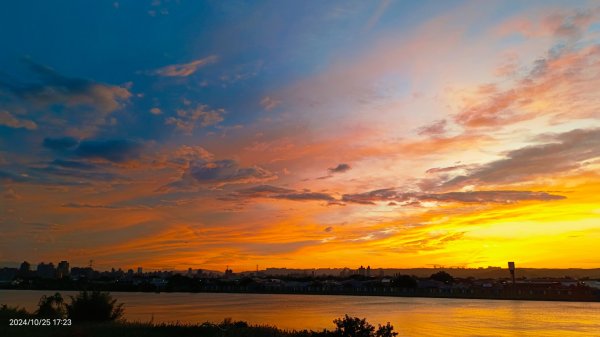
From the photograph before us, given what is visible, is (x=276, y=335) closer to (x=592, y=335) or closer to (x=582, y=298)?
(x=592, y=335)

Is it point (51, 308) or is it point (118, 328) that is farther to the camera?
point (51, 308)

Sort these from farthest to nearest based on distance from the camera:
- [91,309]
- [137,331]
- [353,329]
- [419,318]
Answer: [419,318] < [91,309] < [137,331] < [353,329]

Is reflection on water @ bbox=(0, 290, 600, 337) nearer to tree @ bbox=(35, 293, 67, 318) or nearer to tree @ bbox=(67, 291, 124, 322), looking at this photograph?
tree @ bbox=(35, 293, 67, 318)

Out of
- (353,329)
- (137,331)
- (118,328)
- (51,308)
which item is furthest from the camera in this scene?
(51,308)

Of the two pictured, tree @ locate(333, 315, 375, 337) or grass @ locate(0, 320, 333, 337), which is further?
grass @ locate(0, 320, 333, 337)

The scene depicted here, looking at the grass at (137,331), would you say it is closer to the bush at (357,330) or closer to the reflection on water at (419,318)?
the bush at (357,330)

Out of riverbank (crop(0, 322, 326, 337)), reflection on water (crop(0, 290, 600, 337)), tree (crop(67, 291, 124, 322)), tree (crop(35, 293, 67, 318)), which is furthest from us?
reflection on water (crop(0, 290, 600, 337))

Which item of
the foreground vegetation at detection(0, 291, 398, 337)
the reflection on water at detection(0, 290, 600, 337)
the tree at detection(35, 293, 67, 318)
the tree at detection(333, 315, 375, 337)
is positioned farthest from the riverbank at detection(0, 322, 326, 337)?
the reflection on water at detection(0, 290, 600, 337)

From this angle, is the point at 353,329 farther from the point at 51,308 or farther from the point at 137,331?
the point at 51,308

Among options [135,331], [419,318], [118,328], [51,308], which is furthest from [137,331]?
[419,318]

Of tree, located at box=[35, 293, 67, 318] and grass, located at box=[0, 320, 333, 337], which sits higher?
tree, located at box=[35, 293, 67, 318]

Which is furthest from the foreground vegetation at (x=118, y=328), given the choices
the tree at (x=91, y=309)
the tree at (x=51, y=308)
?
the tree at (x=51, y=308)

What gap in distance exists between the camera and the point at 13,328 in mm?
28750

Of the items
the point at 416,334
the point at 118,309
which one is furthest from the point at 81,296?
the point at 416,334
